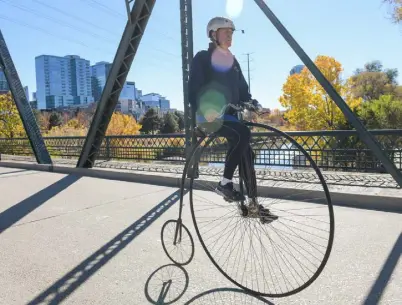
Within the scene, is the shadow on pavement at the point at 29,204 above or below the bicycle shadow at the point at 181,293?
above

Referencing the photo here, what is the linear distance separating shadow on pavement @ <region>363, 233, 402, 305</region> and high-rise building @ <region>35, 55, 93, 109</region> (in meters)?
98.8

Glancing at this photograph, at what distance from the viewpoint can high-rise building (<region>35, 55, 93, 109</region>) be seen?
98312 millimetres

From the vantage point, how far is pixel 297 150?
7.10 m

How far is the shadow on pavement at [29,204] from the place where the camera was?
5784 mm

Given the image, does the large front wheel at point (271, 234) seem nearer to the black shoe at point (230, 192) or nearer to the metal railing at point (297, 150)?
the black shoe at point (230, 192)

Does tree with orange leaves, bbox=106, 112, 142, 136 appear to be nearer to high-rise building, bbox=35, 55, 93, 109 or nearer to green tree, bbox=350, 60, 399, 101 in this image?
green tree, bbox=350, 60, 399, 101

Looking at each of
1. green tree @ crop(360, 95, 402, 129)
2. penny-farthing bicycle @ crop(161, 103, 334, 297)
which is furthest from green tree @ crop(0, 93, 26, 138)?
penny-farthing bicycle @ crop(161, 103, 334, 297)

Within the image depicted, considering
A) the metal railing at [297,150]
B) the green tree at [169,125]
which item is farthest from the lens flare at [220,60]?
the green tree at [169,125]

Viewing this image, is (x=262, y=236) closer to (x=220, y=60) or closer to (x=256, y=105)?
(x=256, y=105)

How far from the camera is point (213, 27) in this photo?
137 inches

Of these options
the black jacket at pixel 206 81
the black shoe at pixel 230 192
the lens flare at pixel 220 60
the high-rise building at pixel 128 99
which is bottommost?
the black shoe at pixel 230 192

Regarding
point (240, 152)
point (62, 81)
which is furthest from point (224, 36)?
point (62, 81)

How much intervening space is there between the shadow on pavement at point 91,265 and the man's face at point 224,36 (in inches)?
100

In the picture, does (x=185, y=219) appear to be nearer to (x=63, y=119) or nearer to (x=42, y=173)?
(x=42, y=173)
